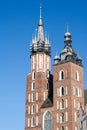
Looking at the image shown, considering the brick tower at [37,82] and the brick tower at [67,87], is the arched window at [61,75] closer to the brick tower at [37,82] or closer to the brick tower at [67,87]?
the brick tower at [67,87]

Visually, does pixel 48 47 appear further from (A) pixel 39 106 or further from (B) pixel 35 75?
(A) pixel 39 106

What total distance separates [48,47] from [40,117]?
1875cm

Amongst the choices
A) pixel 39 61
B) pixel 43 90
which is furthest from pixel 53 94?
pixel 39 61

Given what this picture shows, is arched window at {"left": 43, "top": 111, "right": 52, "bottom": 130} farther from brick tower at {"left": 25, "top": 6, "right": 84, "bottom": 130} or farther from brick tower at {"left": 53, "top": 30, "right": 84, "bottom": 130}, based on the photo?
brick tower at {"left": 53, "top": 30, "right": 84, "bottom": 130}

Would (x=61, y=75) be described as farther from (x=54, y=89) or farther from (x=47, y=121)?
(x=47, y=121)

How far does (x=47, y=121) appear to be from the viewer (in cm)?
9644

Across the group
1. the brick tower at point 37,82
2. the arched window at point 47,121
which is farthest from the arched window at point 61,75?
the arched window at point 47,121

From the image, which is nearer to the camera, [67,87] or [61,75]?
[67,87]

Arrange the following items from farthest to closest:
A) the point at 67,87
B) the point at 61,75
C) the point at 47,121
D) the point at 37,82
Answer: the point at 37,82, the point at 61,75, the point at 47,121, the point at 67,87

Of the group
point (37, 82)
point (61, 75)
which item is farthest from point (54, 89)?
point (37, 82)

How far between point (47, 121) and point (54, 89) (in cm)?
734

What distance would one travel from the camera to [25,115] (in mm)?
101125

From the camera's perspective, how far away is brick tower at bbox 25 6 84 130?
93250mm

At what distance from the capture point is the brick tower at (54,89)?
93.2 meters
